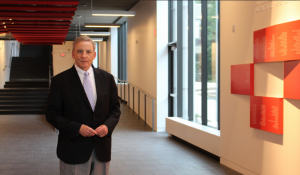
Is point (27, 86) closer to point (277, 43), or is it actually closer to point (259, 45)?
point (259, 45)

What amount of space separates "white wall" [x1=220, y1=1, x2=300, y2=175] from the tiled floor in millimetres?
392

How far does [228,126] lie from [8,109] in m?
9.28

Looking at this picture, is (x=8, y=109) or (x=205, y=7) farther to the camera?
(x=8, y=109)

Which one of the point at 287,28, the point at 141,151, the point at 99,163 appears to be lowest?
the point at 141,151

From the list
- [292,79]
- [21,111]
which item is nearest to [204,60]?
[292,79]

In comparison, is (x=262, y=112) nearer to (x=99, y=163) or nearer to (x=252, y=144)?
(x=252, y=144)

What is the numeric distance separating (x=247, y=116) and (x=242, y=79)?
0.50 meters

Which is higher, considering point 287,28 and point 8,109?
point 287,28

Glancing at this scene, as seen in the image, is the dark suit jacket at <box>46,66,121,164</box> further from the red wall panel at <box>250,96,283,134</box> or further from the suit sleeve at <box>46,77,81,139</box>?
the red wall panel at <box>250,96,283,134</box>

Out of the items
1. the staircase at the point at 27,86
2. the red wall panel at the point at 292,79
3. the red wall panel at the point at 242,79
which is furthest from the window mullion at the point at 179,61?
the staircase at the point at 27,86

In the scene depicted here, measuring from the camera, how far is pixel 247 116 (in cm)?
413

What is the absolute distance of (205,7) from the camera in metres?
5.76

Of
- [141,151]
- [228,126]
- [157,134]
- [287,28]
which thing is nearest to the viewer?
[287,28]

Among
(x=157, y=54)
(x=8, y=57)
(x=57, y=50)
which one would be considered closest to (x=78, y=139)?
(x=157, y=54)
